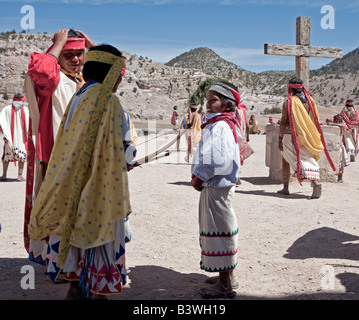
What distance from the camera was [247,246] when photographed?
17.4ft

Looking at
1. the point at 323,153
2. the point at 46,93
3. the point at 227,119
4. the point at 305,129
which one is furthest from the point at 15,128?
the point at 227,119

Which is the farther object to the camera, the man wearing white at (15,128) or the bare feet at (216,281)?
the man wearing white at (15,128)

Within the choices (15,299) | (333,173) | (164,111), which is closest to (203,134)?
(15,299)

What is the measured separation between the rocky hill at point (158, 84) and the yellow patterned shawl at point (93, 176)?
32.1 m

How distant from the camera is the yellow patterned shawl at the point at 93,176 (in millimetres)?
3064

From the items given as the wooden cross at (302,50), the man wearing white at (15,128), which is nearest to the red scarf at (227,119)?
the wooden cross at (302,50)

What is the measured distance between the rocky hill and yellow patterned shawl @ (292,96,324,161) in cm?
2736

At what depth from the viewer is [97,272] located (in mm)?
3088

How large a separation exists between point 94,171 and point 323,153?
7.35 metres

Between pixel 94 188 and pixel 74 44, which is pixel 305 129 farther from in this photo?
pixel 94 188

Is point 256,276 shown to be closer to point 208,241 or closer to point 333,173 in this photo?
point 208,241

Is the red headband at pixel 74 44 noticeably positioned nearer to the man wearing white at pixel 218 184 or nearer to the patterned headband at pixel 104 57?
the patterned headband at pixel 104 57

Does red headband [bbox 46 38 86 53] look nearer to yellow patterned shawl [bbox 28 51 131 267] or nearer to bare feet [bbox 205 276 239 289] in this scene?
yellow patterned shawl [bbox 28 51 131 267]

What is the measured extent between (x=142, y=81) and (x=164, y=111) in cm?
926
